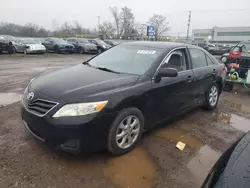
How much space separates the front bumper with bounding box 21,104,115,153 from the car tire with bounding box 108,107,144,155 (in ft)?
0.40

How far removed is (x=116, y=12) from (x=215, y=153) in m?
76.5

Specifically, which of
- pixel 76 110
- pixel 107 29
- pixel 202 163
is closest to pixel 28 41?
pixel 76 110

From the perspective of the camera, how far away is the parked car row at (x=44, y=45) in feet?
58.5

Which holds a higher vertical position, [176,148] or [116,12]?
[116,12]

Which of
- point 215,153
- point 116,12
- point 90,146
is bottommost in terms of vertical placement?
point 215,153

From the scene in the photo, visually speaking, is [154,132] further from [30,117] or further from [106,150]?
[30,117]

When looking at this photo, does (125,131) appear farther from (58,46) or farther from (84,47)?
(84,47)

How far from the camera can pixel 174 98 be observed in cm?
389

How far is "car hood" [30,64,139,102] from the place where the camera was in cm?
274

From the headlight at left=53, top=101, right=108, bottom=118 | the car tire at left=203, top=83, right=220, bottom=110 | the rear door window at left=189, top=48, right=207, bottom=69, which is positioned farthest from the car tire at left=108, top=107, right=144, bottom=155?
the car tire at left=203, top=83, right=220, bottom=110

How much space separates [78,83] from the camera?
299 centimetres

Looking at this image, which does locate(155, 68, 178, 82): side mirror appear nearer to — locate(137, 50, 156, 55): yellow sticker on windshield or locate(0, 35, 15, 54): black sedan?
locate(137, 50, 156, 55): yellow sticker on windshield

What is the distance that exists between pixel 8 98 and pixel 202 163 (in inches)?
185

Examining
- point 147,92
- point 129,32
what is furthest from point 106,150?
point 129,32
